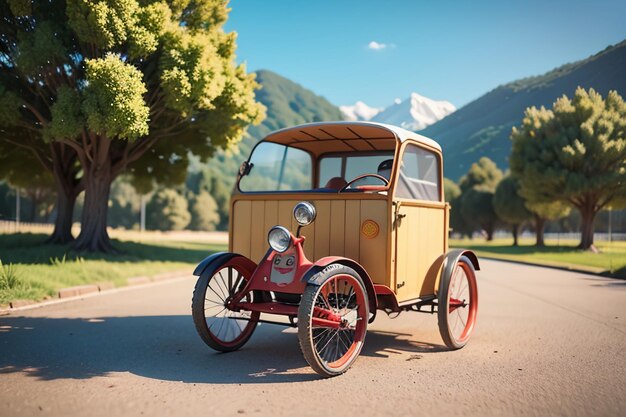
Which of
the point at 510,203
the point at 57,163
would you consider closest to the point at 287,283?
the point at 57,163

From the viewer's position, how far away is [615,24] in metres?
15.5

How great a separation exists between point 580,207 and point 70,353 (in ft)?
122

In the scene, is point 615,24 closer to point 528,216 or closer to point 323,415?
point 323,415

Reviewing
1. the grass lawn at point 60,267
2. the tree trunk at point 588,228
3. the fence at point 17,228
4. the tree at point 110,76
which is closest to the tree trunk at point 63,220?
the grass lawn at point 60,267

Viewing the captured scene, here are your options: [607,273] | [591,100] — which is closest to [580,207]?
[591,100]

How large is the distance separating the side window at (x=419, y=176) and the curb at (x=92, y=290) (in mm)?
5971

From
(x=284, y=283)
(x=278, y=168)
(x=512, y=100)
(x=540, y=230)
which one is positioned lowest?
(x=540, y=230)

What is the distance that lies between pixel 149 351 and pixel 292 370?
165 cm

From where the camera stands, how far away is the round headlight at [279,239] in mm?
5180

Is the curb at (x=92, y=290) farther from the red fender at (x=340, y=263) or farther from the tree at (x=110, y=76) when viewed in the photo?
the red fender at (x=340, y=263)

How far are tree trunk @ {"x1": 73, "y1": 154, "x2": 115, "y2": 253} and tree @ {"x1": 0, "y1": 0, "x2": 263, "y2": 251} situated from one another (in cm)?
3

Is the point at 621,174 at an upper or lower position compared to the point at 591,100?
lower

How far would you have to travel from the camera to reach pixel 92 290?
11117mm

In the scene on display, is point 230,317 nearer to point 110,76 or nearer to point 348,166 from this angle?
point 348,166
